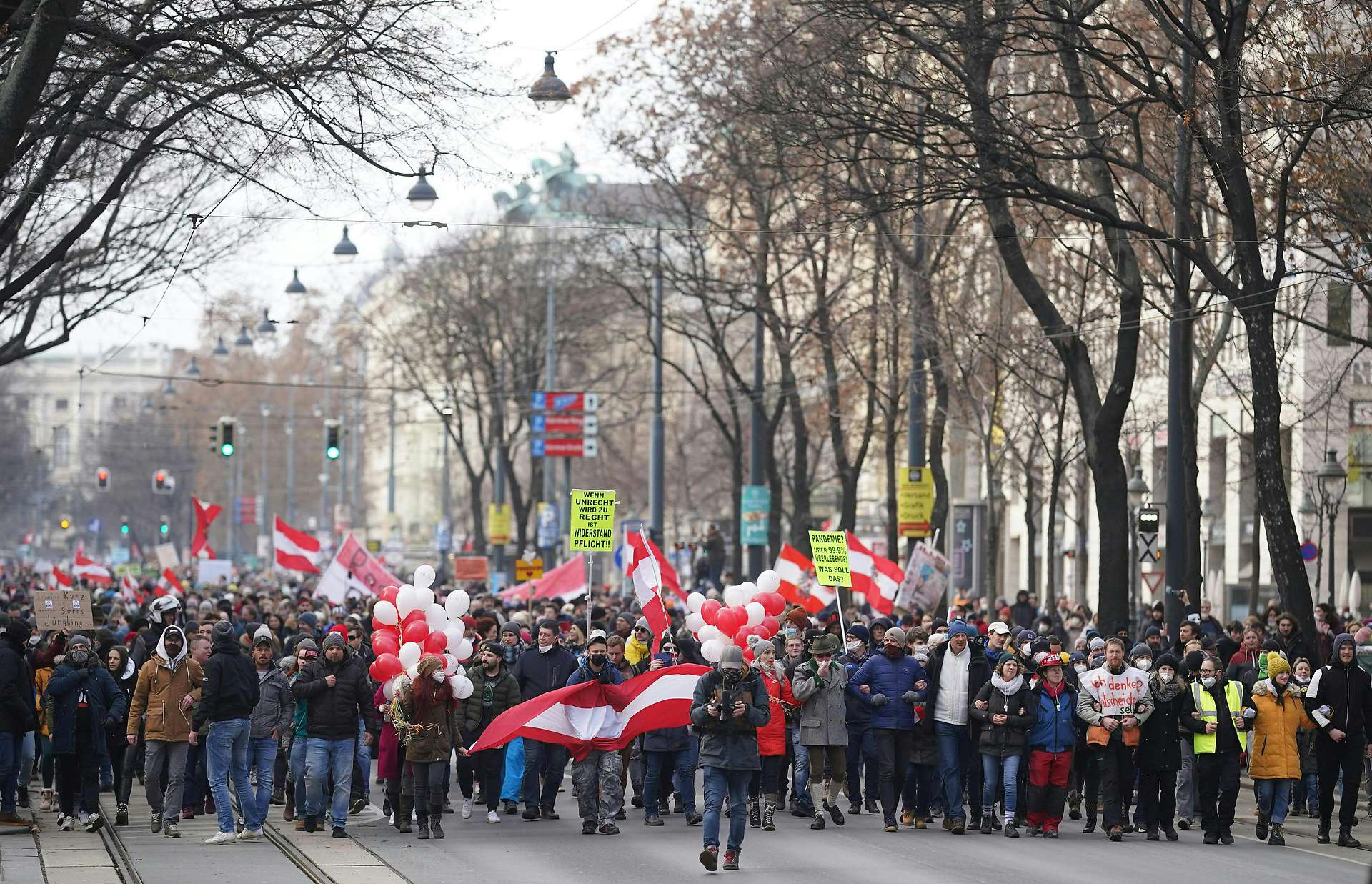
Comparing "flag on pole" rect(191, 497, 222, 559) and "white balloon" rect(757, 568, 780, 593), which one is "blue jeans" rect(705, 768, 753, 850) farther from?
"flag on pole" rect(191, 497, 222, 559)

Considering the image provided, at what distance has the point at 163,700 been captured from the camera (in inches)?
617

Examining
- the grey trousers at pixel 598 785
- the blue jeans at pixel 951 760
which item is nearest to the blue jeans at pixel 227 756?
the grey trousers at pixel 598 785

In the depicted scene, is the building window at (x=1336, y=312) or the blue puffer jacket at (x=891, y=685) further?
the building window at (x=1336, y=312)

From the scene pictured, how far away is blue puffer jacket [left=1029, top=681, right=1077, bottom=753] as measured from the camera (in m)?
16.0

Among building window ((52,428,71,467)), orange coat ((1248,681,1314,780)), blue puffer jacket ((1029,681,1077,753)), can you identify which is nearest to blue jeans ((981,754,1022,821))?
blue puffer jacket ((1029,681,1077,753))

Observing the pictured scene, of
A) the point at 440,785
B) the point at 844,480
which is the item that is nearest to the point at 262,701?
the point at 440,785

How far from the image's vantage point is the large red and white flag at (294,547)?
3522 cm

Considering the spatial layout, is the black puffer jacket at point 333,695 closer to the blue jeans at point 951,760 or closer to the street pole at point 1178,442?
the blue jeans at point 951,760

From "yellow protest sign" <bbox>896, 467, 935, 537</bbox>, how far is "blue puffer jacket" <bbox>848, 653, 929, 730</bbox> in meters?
15.9

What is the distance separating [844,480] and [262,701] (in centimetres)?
2356

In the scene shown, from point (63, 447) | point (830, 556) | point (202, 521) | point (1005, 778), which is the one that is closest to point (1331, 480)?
point (830, 556)

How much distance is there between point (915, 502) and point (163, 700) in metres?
18.8

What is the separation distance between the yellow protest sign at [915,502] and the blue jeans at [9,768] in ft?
61.3

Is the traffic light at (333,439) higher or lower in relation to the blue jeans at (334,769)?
higher
